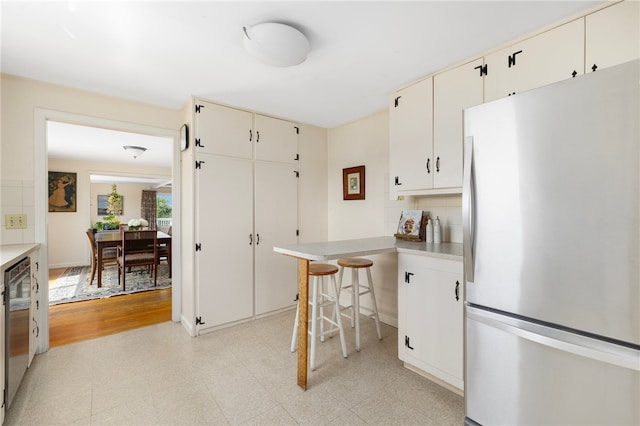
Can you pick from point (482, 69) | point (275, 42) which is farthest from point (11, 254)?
point (482, 69)

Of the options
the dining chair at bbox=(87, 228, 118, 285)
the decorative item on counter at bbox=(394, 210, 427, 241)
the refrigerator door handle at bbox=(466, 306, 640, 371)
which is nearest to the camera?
the refrigerator door handle at bbox=(466, 306, 640, 371)

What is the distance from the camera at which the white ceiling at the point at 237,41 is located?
5.17 ft

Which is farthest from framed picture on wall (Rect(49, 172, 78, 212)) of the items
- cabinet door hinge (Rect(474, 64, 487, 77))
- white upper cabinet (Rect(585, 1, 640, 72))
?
white upper cabinet (Rect(585, 1, 640, 72))

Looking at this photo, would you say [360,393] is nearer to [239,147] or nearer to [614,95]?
[614,95]

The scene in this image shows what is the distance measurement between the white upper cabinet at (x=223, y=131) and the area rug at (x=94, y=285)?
280 centimetres

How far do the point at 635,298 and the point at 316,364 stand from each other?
1.91m

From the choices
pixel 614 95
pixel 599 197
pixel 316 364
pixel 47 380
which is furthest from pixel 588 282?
pixel 47 380

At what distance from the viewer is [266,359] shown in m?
2.34

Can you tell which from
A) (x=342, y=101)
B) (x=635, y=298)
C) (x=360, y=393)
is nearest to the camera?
(x=635, y=298)

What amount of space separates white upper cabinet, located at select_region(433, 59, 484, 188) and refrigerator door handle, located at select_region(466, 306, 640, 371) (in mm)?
1064

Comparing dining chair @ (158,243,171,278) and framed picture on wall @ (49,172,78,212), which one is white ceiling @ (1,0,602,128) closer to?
dining chair @ (158,243,171,278)

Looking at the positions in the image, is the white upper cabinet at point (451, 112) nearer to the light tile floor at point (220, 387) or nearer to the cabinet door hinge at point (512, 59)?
the cabinet door hinge at point (512, 59)

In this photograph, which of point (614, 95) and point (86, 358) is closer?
point (614, 95)

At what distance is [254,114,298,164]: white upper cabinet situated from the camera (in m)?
3.21
